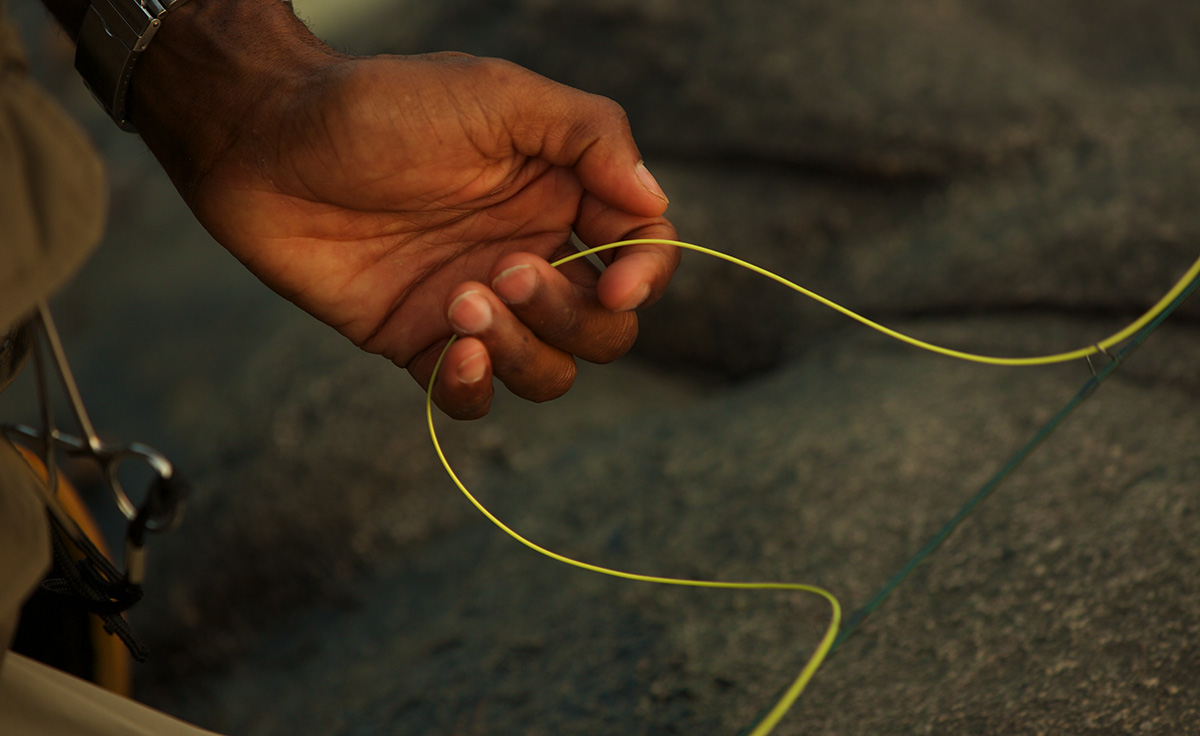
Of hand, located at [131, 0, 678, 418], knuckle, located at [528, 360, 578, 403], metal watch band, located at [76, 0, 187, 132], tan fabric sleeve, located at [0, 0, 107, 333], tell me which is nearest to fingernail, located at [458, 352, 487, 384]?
hand, located at [131, 0, 678, 418]

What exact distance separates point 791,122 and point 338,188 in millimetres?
1950

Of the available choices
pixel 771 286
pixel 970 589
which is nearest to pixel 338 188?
pixel 970 589

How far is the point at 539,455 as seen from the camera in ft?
8.45

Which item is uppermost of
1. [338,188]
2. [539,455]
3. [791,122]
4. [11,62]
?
[11,62]

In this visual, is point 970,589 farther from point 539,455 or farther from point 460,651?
point 539,455

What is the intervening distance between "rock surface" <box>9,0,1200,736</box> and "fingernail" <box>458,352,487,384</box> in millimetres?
771

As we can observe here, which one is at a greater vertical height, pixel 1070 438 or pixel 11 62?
pixel 11 62

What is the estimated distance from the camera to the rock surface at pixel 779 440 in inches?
60.9

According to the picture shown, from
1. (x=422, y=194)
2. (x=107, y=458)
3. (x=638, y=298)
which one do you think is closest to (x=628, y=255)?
(x=638, y=298)

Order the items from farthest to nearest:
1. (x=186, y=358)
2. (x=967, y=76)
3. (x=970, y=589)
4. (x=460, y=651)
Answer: (x=186, y=358) < (x=967, y=76) < (x=460, y=651) < (x=970, y=589)

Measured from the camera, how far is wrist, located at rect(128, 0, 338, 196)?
1.29 metres

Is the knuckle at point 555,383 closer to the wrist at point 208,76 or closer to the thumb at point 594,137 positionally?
the thumb at point 594,137

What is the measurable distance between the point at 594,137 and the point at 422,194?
0.27 meters

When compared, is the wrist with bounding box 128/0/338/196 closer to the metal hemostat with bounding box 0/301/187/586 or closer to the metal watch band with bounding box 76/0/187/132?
the metal watch band with bounding box 76/0/187/132
